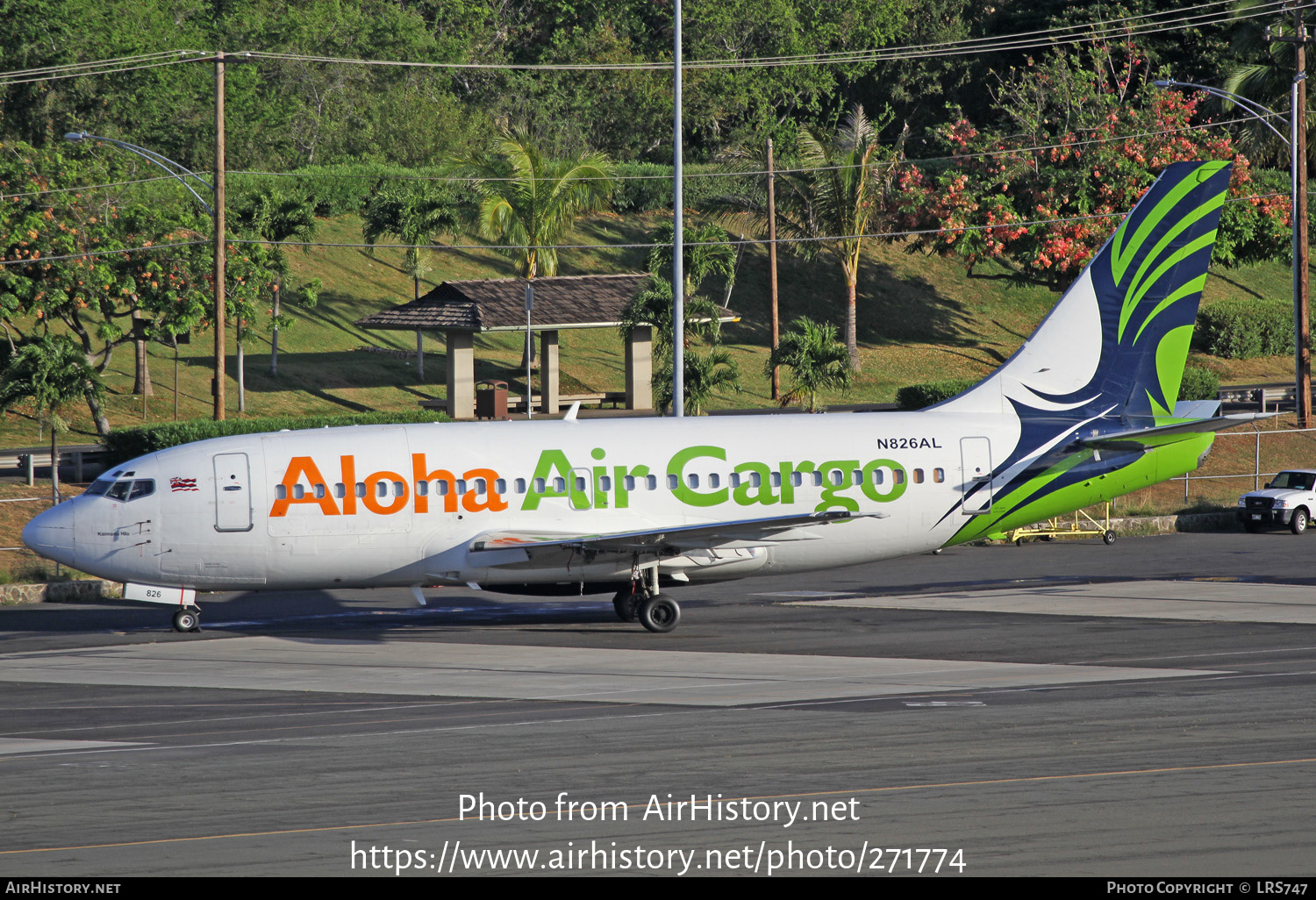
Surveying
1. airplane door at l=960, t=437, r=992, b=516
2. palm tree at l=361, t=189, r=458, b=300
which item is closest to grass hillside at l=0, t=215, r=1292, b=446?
palm tree at l=361, t=189, r=458, b=300

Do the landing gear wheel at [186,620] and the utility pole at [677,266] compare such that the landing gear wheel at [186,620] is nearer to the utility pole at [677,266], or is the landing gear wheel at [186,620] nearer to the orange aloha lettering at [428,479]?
the orange aloha lettering at [428,479]

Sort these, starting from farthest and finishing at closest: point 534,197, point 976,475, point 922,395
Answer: point 534,197 → point 922,395 → point 976,475

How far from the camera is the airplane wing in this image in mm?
25141

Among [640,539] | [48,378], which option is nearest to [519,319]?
[48,378]

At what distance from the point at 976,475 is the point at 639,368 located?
36.2 meters

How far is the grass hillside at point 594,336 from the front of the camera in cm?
6419

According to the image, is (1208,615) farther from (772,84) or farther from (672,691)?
(772,84)

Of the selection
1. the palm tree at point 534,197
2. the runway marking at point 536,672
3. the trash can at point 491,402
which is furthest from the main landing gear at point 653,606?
the palm tree at point 534,197

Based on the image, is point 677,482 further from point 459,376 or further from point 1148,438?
point 459,376

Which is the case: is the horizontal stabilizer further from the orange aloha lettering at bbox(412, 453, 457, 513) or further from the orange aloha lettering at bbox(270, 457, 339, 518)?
the orange aloha lettering at bbox(270, 457, 339, 518)

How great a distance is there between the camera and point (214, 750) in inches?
651

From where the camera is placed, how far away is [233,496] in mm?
25422
